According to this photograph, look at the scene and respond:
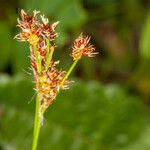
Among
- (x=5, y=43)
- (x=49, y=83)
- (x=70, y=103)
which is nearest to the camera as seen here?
(x=49, y=83)

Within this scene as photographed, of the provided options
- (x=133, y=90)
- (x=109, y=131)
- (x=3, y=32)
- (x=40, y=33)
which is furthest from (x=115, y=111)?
(x=40, y=33)

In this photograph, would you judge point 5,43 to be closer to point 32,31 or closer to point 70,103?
point 70,103

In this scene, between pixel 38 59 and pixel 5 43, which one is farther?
pixel 5 43

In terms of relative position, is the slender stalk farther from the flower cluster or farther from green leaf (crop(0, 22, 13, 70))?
green leaf (crop(0, 22, 13, 70))

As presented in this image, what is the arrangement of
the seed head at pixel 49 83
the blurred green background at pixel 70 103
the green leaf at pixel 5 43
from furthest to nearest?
the green leaf at pixel 5 43
the blurred green background at pixel 70 103
the seed head at pixel 49 83

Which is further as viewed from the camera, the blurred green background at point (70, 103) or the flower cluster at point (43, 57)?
the blurred green background at point (70, 103)

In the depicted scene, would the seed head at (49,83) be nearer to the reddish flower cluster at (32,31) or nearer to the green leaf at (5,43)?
the reddish flower cluster at (32,31)

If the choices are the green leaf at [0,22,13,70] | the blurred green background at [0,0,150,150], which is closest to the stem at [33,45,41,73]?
the blurred green background at [0,0,150,150]

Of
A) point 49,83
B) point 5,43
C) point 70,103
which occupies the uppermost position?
point 5,43

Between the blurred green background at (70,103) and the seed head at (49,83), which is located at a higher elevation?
the blurred green background at (70,103)

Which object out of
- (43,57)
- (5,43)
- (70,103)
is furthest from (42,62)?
(5,43)

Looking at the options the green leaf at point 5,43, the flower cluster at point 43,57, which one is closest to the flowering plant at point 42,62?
the flower cluster at point 43,57
